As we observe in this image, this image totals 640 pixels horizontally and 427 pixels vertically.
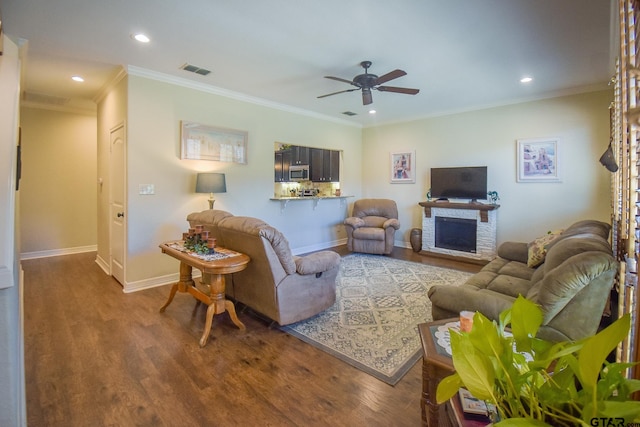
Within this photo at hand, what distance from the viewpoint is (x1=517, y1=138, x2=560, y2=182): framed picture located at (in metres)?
4.77

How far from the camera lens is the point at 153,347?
2498mm

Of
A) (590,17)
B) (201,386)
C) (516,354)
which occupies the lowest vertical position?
(201,386)

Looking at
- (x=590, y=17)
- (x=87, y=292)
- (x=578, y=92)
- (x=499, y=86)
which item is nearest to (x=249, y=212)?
(x=87, y=292)

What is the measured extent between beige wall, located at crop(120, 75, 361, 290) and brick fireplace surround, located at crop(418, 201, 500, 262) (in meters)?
2.44

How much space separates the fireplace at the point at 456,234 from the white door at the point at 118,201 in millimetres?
5253

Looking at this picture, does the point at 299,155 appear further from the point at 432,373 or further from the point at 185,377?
the point at 432,373

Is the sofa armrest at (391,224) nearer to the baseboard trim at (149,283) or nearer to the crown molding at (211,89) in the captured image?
the crown molding at (211,89)

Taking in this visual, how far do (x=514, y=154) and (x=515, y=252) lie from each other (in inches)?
92.3

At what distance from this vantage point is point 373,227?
609 centimetres

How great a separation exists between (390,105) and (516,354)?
5.43 metres

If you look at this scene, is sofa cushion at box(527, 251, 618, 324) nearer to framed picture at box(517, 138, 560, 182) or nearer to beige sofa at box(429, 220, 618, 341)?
beige sofa at box(429, 220, 618, 341)

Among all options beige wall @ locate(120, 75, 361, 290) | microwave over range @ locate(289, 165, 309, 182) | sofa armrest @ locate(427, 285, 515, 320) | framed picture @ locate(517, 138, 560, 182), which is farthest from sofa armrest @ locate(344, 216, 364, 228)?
sofa armrest @ locate(427, 285, 515, 320)

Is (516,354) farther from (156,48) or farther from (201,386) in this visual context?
(156,48)

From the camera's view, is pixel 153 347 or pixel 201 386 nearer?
pixel 201 386
